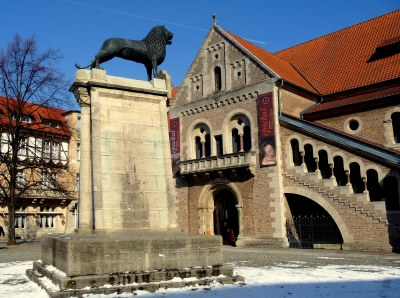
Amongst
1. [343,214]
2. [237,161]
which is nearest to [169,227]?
[343,214]

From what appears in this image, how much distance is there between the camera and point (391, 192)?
61.9 ft

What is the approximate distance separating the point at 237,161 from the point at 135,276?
15.8m

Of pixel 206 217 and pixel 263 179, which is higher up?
pixel 263 179

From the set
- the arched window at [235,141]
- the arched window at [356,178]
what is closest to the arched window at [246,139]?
the arched window at [235,141]

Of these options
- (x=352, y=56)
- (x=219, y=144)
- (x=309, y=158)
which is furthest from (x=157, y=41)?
(x=352, y=56)

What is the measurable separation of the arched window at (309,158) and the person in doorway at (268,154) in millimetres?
1648

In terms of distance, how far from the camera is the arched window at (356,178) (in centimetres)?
2009

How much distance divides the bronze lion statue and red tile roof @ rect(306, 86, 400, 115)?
14127mm

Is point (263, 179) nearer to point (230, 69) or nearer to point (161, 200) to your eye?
point (230, 69)

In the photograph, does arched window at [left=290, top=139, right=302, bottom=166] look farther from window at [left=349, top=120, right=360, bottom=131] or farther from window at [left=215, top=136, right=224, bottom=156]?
window at [left=215, top=136, right=224, bottom=156]

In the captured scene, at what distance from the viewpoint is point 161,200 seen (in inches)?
378

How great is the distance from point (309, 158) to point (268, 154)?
2.11m

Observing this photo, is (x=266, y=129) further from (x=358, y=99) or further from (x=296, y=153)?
(x=358, y=99)

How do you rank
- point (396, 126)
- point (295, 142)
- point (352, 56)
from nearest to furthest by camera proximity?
point (396, 126)
point (295, 142)
point (352, 56)
